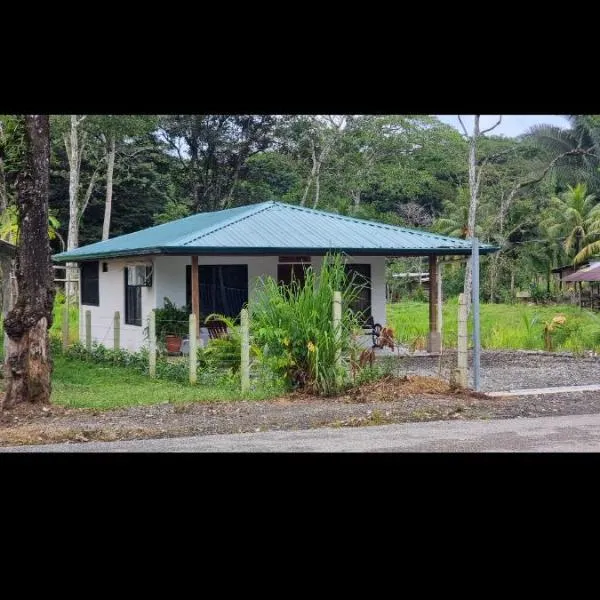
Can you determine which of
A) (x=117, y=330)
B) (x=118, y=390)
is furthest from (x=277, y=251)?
(x=118, y=390)

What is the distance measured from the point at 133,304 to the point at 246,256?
2.81m

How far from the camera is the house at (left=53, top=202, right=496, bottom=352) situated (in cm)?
1661

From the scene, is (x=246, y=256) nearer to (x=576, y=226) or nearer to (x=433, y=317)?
(x=433, y=317)

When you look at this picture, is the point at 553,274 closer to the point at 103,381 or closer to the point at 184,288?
the point at 184,288

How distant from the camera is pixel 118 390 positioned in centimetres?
1299

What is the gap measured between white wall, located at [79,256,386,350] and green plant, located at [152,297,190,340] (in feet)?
1.23

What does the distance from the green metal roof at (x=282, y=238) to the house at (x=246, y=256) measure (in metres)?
0.02

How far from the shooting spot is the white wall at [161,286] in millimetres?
17516

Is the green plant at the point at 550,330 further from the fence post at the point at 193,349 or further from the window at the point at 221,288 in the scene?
the fence post at the point at 193,349

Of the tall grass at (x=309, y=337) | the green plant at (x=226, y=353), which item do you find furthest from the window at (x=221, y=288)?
the tall grass at (x=309, y=337)

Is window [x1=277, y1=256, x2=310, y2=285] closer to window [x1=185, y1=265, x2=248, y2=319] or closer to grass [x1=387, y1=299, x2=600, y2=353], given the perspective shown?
window [x1=185, y1=265, x2=248, y2=319]

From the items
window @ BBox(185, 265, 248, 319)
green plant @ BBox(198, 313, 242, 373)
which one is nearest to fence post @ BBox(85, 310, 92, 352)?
window @ BBox(185, 265, 248, 319)

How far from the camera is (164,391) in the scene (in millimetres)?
12578
